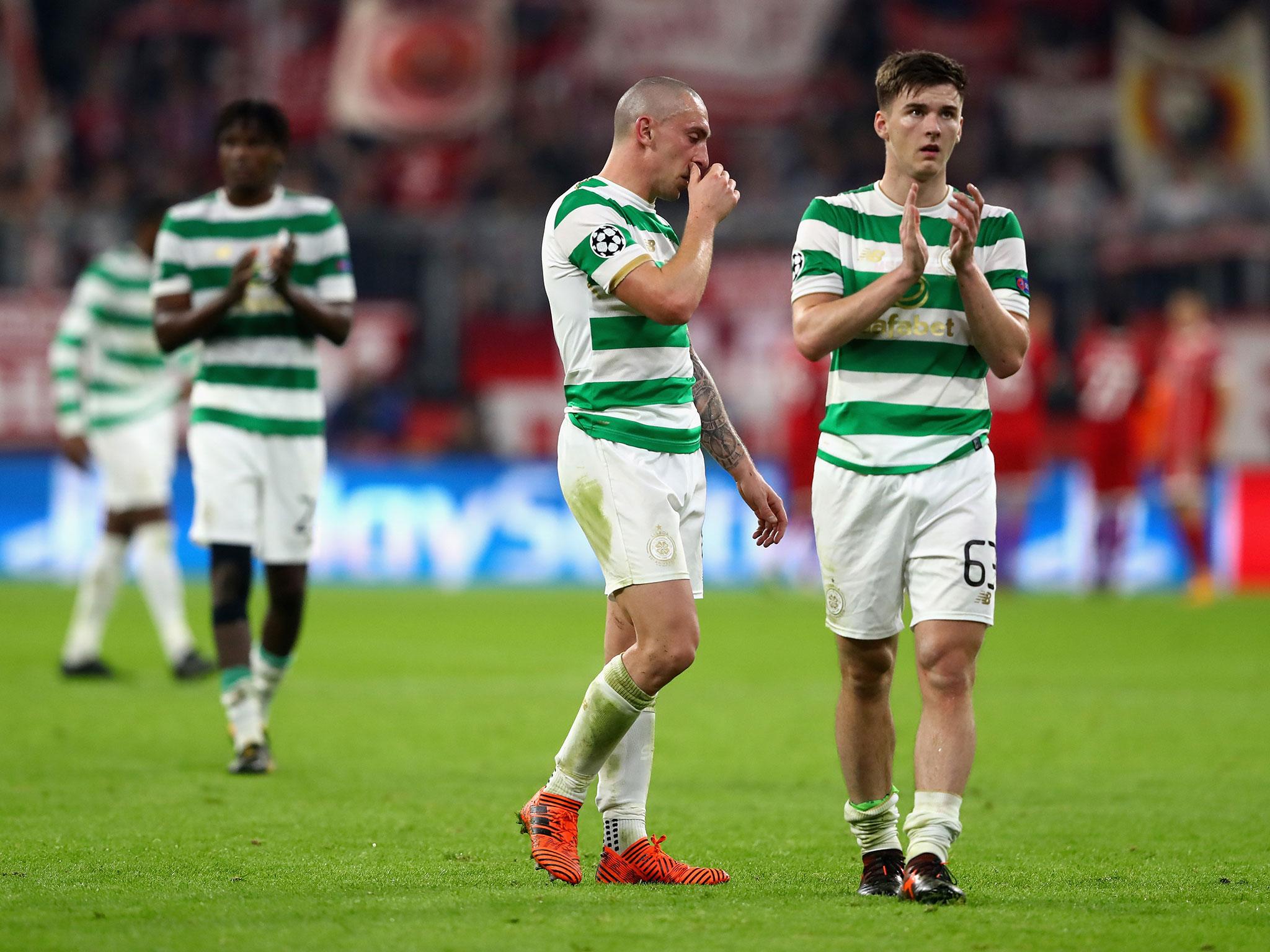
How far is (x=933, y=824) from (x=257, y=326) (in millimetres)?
3516

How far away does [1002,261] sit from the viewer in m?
4.51

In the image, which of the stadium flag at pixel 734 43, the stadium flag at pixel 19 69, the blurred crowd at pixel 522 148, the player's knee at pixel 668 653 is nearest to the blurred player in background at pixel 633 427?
the player's knee at pixel 668 653

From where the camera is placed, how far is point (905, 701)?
339 inches

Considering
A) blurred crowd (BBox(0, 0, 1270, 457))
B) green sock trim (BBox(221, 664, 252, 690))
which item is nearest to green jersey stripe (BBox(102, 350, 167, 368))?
green sock trim (BBox(221, 664, 252, 690))

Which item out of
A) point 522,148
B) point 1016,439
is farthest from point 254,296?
point 522,148

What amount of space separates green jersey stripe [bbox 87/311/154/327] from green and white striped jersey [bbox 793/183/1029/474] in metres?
5.77

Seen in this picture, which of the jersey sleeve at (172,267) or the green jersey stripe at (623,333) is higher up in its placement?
the jersey sleeve at (172,267)

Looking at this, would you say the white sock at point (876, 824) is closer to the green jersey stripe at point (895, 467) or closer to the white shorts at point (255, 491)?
the green jersey stripe at point (895, 467)

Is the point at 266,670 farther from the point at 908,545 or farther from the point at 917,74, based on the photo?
the point at 917,74

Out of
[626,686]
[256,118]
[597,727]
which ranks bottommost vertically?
[597,727]

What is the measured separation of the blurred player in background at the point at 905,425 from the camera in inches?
171

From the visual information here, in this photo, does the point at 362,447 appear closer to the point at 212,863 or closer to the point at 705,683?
the point at 705,683

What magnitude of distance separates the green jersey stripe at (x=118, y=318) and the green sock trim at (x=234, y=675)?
3.51 m

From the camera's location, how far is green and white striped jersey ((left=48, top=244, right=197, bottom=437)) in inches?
367
